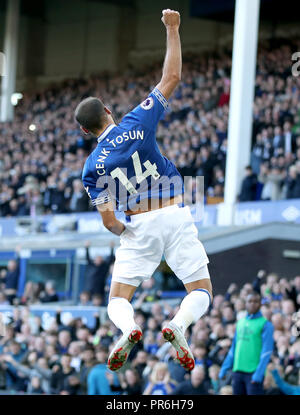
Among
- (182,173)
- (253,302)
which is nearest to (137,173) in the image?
(253,302)

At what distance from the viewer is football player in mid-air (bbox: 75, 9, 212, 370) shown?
6.29 meters

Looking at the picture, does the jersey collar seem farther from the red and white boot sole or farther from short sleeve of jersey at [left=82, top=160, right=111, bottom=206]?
the red and white boot sole

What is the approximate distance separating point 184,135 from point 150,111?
13740mm

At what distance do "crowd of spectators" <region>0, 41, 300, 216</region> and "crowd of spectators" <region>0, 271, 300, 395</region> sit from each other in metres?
3.13

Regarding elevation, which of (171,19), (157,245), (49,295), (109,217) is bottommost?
(49,295)

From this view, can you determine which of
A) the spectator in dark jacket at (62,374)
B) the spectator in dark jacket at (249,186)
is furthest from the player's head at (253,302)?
the spectator in dark jacket at (249,186)

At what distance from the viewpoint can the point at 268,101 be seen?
1903cm

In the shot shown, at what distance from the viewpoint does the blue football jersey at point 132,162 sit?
6.29m

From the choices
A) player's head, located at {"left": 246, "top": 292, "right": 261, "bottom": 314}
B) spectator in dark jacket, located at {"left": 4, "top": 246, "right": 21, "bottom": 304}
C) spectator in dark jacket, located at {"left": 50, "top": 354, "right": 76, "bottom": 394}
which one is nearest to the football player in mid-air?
player's head, located at {"left": 246, "top": 292, "right": 261, "bottom": 314}

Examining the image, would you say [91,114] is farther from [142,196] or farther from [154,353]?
[154,353]

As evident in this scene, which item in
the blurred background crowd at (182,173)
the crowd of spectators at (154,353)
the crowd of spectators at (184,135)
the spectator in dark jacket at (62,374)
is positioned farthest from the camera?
the crowd of spectators at (184,135)

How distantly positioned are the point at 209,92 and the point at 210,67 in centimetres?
237

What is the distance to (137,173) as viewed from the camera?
6332mm

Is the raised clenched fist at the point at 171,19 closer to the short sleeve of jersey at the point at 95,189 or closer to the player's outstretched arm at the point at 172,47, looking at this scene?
the player's outstretched arm at the point at 172,47
